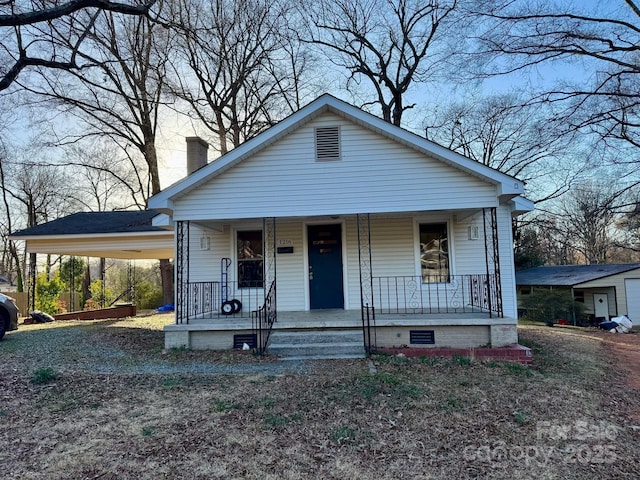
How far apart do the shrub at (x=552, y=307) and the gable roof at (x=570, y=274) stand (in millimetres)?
1240

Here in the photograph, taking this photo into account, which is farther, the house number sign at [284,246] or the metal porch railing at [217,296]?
the house number sign at [284,246]

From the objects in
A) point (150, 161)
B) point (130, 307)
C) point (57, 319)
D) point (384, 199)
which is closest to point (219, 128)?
point (150, 161)

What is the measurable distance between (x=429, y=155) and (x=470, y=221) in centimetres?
232

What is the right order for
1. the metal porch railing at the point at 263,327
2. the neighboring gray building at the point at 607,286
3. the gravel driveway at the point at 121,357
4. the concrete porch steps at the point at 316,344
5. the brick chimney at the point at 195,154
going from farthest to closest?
the neighboring gray building at the point at 607,286 < the brick chimney at the point at 195,154 < the metal porch railing at the point at 263,327 < the concrete porch steps at the point at 316,344 < the gravel driveway at the point at 121,357

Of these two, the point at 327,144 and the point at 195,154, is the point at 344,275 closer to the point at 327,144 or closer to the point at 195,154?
the point at 327,144

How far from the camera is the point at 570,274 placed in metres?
22.2

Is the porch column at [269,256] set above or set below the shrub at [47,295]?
above

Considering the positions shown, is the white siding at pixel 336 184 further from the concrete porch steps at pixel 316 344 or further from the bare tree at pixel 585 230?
the bare tree at pixel 585 230

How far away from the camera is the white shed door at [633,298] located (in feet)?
66.4

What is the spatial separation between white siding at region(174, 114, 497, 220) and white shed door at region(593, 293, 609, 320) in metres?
17.8

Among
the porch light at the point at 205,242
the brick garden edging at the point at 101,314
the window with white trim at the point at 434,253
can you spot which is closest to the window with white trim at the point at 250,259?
the porch light at the point at 205,242

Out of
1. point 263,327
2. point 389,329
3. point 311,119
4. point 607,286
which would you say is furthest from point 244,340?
point 607,286

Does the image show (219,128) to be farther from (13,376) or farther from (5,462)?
(5,462)

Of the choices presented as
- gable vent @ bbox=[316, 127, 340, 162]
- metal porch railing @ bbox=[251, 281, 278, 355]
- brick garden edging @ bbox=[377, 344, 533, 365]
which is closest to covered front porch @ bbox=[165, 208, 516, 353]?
metal porch railing @ bbox=[251, 281, 278, 355]
